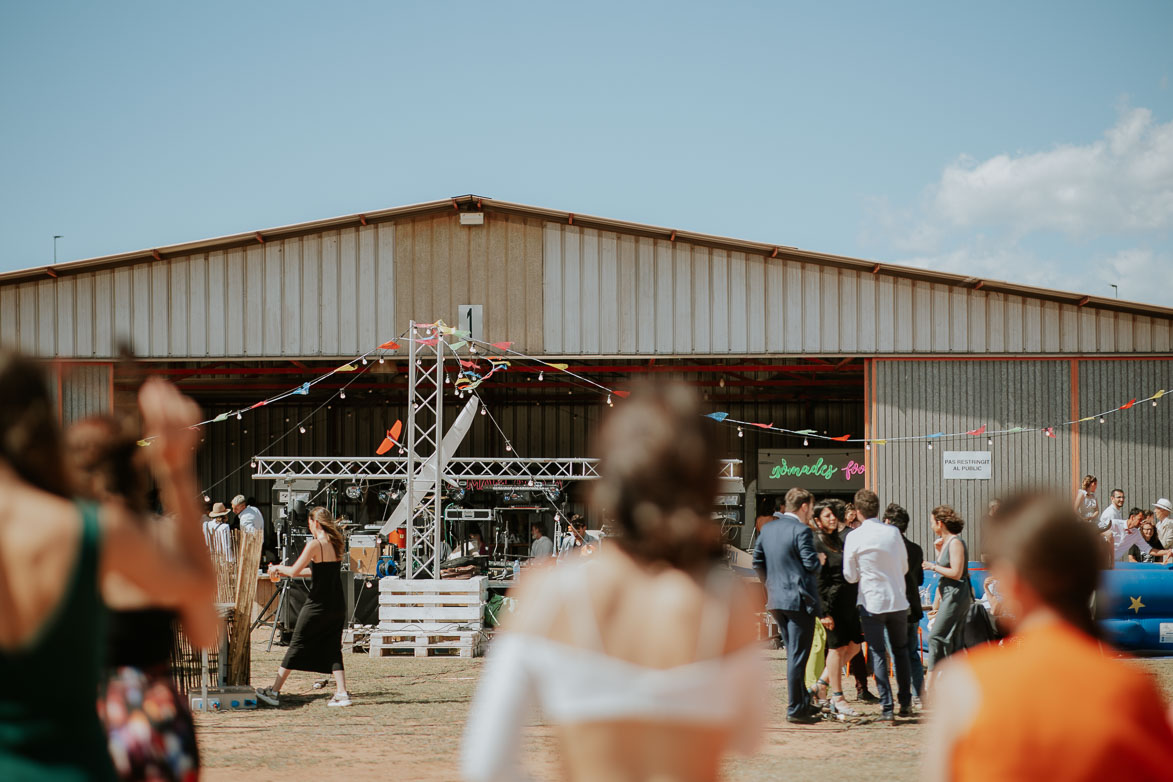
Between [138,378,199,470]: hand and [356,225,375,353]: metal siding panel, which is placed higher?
[356,225,375,353]: metal siding panel

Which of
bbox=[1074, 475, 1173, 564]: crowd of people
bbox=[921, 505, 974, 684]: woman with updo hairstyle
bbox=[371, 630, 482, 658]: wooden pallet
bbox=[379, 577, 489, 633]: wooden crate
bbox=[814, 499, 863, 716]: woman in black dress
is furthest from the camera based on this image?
bbox=[1074, 475, 1173, 564]: crowd of people

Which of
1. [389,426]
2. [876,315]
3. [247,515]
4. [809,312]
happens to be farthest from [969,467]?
[389,426]

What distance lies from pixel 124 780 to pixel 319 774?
177 inches

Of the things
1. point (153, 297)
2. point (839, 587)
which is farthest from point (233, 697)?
point (153, 297)

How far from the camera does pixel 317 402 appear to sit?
28500mm

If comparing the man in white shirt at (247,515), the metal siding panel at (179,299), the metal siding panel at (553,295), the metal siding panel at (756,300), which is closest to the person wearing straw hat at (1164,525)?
the metal siding panel at (756,300)

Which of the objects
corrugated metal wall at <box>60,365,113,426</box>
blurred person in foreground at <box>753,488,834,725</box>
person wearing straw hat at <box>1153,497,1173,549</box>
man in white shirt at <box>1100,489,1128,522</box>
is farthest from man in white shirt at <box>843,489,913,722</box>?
corrugated metal wall at <box>60,365,113,426</box>

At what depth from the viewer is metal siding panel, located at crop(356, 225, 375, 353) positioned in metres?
18.5

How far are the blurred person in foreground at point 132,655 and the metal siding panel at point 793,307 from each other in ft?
52.3

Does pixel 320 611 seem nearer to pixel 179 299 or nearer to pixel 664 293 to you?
pixel 664 293

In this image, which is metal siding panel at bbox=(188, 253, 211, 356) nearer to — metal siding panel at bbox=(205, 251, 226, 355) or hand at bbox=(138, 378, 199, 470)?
metal siding panel at bbox=(205, 251, 226, 355)

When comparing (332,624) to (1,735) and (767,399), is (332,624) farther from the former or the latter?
(767,399)

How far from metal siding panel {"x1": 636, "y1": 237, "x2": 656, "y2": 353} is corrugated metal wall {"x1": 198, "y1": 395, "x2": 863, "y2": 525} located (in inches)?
427

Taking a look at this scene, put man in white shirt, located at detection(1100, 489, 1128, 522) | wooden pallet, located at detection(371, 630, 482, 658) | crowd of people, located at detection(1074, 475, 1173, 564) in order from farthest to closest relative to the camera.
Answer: man in white shirt, located at detection(1100, 489, 1128, 522), crowd of people, located at detection(1074, 475, 1173, 564), wooden pallet, located at detection(371, 630, 482, 658)
